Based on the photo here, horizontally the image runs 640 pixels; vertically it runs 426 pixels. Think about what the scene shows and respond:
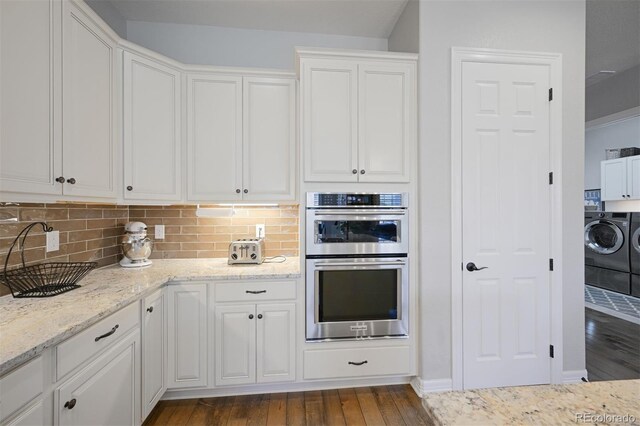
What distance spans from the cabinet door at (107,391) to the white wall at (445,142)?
71.3 inches

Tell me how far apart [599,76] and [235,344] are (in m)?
5.46

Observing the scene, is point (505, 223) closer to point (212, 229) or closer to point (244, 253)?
point (244, 253)

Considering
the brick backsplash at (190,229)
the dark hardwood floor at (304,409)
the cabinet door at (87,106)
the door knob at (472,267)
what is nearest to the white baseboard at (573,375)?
the door knob at (472,267)

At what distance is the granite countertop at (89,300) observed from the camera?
3.15ft

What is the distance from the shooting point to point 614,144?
4891mm

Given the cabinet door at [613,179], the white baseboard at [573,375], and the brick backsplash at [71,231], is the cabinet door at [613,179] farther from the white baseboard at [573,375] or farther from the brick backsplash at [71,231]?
the brick backsplash at [71,231]

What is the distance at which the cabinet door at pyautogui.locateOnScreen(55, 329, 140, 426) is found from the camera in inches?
43.4

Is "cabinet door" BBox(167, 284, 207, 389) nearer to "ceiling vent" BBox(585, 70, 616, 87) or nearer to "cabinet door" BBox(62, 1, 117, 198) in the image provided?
"cabinet door" BBox(62, 1, 117, 198)

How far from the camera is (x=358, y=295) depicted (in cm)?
209

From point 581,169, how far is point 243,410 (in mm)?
2996

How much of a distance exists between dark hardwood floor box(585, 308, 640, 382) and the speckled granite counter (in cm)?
239

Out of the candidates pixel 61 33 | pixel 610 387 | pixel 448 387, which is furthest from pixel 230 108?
pixel 448 387

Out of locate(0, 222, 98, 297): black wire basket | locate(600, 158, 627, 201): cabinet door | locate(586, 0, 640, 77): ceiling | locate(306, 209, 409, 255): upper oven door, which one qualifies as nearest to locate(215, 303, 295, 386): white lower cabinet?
locate(306, 209, 409, 255): upper oven door

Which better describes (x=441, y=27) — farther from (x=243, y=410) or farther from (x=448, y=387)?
(x=243, y=410)
